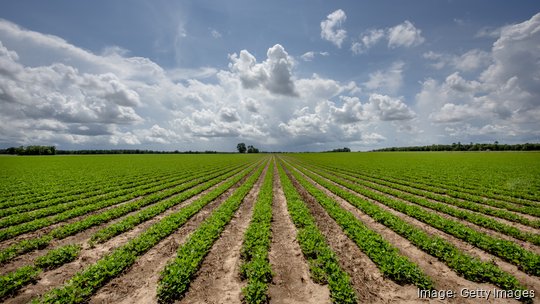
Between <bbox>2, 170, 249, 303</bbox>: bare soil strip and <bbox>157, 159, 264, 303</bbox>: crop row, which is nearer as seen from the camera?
<bbox>157, 159, 264, 303</bbox>: crop row

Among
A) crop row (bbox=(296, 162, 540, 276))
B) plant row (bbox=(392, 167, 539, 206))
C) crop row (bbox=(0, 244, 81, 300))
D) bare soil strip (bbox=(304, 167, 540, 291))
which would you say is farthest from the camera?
plant row (bbox=(392, 167, 539, 206))

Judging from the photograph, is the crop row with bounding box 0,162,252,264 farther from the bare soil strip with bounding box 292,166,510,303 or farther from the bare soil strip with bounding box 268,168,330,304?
the bare soil strip with bounding box 292,166,510,303

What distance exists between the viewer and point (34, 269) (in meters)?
7.39

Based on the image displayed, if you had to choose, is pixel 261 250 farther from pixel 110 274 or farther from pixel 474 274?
pixel 474 274

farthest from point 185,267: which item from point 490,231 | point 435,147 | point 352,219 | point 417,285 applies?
point 435,147

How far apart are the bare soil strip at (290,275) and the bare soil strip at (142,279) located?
11.9 ft

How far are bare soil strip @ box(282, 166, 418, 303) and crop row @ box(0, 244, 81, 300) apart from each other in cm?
1008

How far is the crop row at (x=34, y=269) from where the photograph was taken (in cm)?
636

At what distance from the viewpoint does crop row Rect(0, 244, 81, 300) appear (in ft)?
20.9

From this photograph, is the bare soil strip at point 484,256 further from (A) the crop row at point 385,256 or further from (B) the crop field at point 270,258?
(A) the crop row at point 385,256

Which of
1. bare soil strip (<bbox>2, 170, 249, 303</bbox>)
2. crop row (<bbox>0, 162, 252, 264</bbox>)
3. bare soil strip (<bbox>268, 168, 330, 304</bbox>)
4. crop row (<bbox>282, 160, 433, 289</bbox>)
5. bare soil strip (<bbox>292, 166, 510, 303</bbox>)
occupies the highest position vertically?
crop row (<bbox>0, 162, 252, 264</bbox>)

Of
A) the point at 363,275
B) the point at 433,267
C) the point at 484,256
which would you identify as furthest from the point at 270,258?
the point at 484,256

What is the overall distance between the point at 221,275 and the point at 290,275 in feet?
7.64

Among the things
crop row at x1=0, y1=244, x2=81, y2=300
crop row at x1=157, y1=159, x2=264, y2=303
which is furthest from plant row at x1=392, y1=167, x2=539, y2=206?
crop row at x1=0, y1=244, x2=81, y2=300
